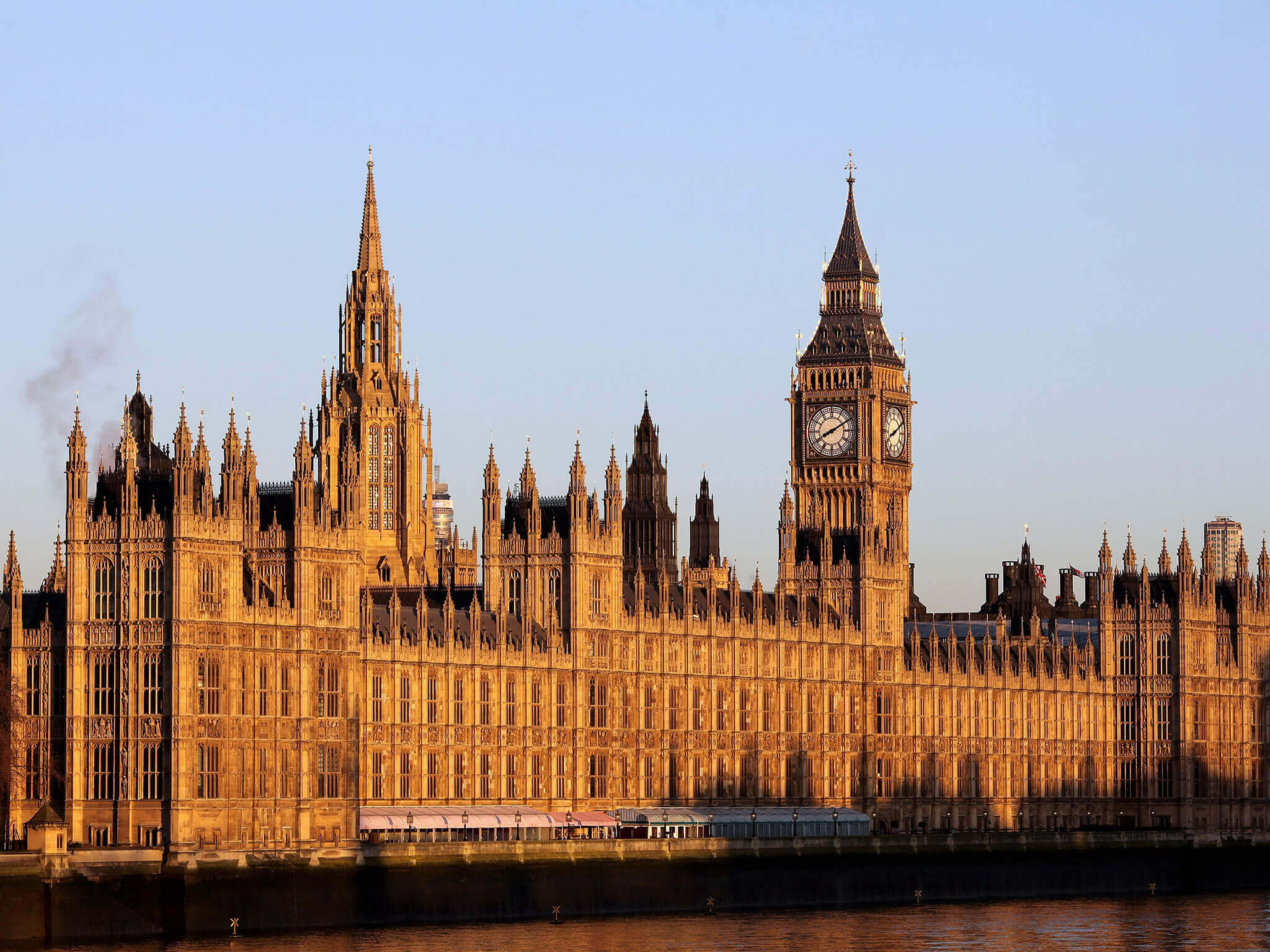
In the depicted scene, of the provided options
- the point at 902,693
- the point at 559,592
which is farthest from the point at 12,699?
the point at 902,693

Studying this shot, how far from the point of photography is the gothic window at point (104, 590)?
140125 mm

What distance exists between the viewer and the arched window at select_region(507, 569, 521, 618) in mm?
170000

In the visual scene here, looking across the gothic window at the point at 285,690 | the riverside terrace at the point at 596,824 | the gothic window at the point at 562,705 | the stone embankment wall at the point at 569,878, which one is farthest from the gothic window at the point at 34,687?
the gothic window at the point at 562,705

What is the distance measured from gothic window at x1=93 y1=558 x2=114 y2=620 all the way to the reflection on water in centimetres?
1524

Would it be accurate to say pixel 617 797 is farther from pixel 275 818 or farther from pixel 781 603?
pixel 275 818

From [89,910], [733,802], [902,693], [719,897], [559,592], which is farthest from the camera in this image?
[902,693]

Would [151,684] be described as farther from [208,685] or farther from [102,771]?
[102,771]

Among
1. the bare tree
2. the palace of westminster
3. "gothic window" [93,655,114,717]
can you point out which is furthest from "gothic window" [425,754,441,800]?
the bare tree

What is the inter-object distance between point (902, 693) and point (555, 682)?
34.7 m

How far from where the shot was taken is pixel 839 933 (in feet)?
479

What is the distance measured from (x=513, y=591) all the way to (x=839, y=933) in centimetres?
3179

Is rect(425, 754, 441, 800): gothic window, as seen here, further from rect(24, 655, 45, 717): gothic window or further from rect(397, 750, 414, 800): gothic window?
rect(24, 655, 45, 717): gothic window

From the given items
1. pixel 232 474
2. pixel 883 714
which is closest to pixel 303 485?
pixel 232 474

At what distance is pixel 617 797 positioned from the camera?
171750 millimetres
